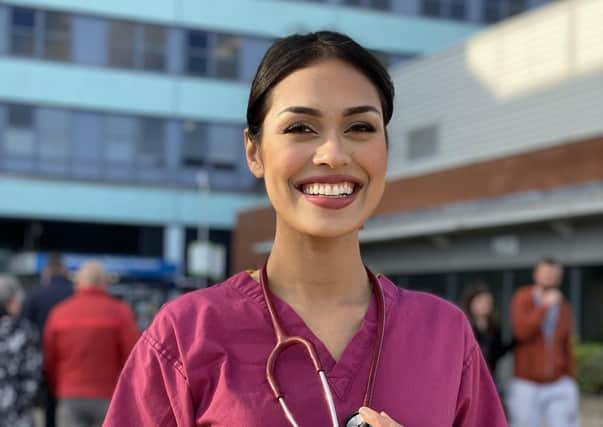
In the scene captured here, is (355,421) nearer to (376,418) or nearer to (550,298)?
(376,418)

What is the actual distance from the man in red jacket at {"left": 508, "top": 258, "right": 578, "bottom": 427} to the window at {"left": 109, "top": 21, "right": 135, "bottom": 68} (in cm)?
2683

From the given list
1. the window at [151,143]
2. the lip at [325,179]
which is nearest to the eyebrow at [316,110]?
the lip at [325,179]

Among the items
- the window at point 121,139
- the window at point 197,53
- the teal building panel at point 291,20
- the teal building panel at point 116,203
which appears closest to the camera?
the teal building panel at point 116,203

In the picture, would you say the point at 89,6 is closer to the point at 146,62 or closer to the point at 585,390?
the point at 146,62

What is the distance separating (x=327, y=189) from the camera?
1.92 m

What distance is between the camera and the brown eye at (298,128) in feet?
6.28

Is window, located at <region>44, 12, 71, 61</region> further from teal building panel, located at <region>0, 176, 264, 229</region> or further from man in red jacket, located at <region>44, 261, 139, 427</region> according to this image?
man in red jacket, located at <region>44, 261, 139, 427</region>

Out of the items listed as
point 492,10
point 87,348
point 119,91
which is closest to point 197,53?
point 119,91

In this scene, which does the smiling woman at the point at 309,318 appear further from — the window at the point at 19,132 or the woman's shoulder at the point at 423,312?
the window at the point at 19,132

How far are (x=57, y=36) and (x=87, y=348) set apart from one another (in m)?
26.5

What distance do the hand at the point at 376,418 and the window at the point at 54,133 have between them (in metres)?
31.4

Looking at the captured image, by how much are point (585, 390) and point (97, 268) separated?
10.2 m

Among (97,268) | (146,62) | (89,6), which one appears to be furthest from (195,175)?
(97,268)

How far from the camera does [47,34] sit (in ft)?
104
